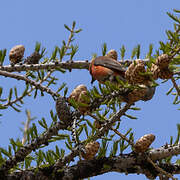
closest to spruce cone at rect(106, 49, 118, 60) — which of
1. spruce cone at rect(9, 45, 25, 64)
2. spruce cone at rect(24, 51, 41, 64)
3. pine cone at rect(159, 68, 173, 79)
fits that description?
spruce cone at rect(24, 51, 41, 64)

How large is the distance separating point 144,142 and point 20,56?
1.32 m

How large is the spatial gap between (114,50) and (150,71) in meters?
0.97

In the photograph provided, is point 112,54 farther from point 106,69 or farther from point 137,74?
point 137,74

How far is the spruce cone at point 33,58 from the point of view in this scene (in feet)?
10.0

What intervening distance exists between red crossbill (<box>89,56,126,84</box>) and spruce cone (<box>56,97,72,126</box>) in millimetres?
579

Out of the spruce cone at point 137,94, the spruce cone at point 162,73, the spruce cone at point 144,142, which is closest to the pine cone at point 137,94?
the spruce cone at point 137,94

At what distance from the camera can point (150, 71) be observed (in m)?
2.17

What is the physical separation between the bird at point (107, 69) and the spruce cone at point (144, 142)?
19.8 inches

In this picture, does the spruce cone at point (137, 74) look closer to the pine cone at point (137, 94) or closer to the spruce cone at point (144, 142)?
the pine cone at point (137, 94)

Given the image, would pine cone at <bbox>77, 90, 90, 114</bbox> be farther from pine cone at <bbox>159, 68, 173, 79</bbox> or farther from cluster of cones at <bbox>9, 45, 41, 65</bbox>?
cluster of cones at <bbox>9, 45, 41, 65</bbox>

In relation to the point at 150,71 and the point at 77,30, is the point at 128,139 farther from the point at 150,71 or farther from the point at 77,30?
the point at 77,30

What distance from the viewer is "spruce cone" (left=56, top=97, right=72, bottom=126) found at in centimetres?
220

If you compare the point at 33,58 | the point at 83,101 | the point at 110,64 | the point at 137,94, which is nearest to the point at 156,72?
the point at 137,94

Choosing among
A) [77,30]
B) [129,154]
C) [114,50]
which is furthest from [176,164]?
[77,30]
